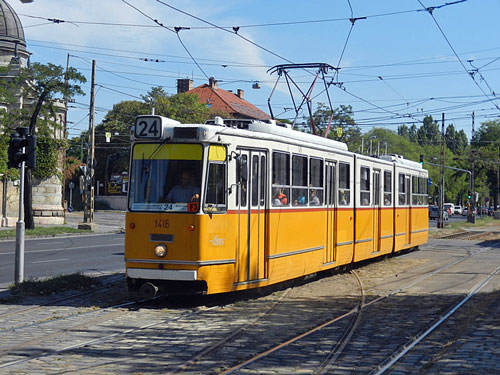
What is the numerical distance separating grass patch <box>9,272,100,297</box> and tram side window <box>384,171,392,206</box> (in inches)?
379

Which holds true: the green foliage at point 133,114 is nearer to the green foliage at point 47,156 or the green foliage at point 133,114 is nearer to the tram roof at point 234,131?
the green foliage at point 47,156

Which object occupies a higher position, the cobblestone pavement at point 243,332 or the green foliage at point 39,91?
the green foliage at point 39,91

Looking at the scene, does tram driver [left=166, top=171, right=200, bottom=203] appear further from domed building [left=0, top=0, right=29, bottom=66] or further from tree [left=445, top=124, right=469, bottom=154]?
tree [left=445, top=124, right=469, bottom=154]

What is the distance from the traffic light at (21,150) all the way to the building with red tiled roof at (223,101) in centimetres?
6501

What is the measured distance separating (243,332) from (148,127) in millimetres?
3964

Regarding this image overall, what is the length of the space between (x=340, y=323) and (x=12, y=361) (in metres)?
4.67

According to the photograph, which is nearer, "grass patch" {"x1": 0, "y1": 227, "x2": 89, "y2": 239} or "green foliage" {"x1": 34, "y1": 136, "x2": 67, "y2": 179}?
"grass patch" {"x1": 0, "y1": 227, "x2": 89, "y2": 239}

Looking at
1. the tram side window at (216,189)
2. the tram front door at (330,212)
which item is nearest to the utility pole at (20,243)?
the tram side window at (216,189)

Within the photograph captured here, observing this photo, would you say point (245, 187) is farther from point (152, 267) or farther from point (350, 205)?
point (350, 205)

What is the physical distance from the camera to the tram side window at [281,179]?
13.0 meters

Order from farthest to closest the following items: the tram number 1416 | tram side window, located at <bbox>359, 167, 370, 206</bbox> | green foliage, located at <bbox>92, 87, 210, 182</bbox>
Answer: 1. green foliage, located at <bbox>92, 87, 210, 182</bbox>
2. tram side window, located at <bbox>359, 167, 370, 206</bbox>
3. the tram number 1416

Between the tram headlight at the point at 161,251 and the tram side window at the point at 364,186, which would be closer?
the tram headlight at the point at 161,251

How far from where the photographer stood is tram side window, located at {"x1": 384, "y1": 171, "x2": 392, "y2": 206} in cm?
2073

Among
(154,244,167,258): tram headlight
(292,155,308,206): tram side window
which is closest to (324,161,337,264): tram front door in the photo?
(292,155,308,206): tram side window
